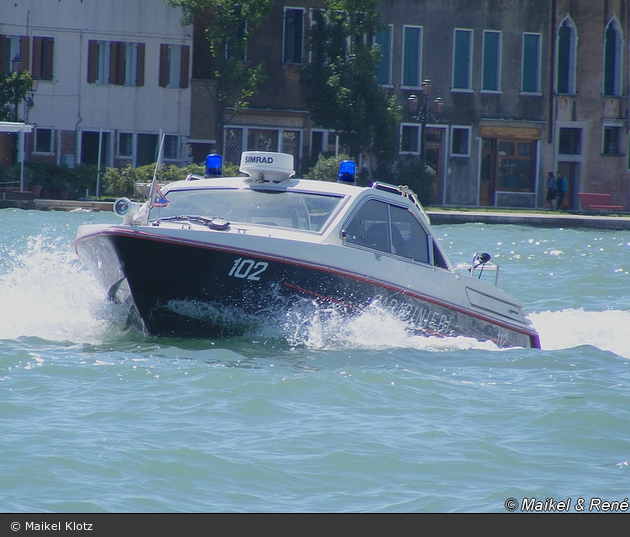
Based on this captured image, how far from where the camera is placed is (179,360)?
28.7 ft

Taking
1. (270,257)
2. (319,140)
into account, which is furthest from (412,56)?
(270,257)

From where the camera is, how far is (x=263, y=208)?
388 inches

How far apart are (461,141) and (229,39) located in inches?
389

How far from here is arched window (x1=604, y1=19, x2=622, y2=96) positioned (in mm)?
40344

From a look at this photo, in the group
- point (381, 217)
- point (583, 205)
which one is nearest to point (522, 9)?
point (583, 205)

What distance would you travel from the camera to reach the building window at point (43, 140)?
117 ft

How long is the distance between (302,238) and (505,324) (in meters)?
2.80

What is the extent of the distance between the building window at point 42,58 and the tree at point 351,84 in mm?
8494

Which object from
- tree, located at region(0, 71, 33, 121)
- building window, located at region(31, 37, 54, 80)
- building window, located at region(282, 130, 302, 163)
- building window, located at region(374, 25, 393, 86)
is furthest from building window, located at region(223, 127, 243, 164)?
tree, located at region(0, 71, 33, 121)

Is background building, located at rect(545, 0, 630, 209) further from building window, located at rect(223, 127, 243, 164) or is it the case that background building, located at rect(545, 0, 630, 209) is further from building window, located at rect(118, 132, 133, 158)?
building window, located at rect(118, 132, 133, 158)

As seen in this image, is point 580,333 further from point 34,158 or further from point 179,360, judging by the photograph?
point 34,158

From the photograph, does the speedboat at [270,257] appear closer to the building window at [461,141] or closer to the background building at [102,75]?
the background building at [102,75]

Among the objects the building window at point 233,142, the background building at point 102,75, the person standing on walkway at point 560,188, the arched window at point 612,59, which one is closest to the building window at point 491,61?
the person standing on walkway at point 560,188

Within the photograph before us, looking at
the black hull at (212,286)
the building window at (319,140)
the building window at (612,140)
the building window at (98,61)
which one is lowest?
the black hull at (212,286)
